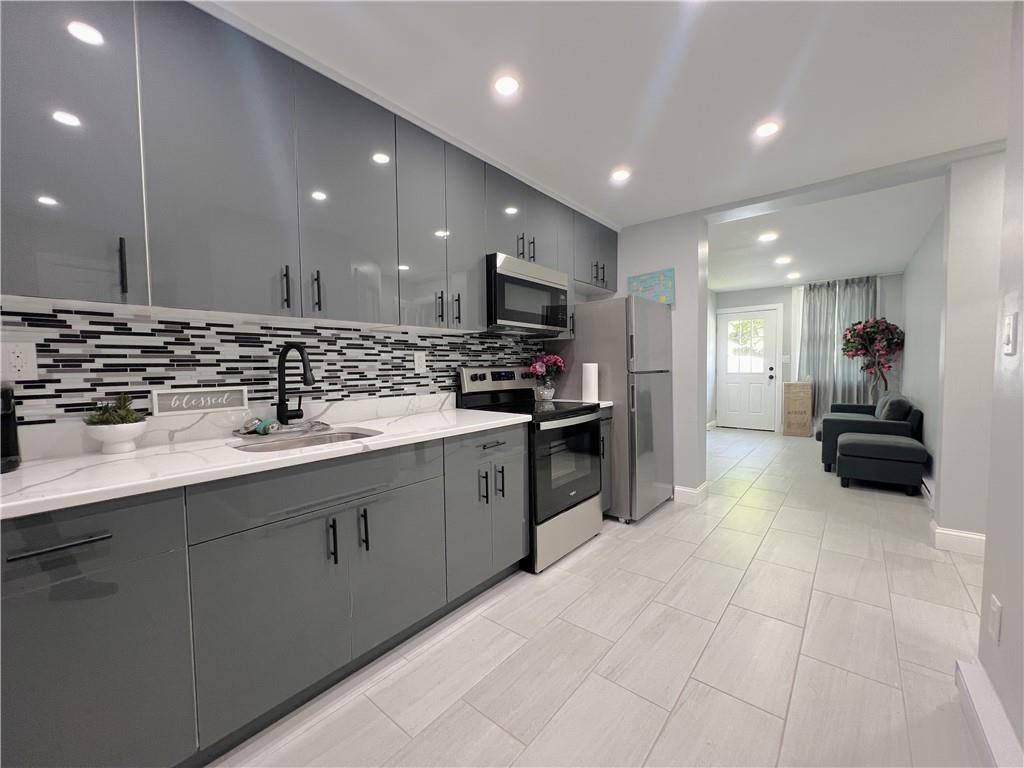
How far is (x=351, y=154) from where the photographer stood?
172cm

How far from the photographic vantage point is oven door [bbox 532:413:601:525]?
2215 mm

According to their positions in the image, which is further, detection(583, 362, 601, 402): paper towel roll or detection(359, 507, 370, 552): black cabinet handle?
detection(583, 362, 601, 402): paper towel roll

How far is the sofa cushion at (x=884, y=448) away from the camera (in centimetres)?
346

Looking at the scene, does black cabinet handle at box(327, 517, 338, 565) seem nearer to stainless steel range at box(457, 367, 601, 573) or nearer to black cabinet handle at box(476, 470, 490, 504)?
black cabinet handle at box(476, 470, 490, 504)

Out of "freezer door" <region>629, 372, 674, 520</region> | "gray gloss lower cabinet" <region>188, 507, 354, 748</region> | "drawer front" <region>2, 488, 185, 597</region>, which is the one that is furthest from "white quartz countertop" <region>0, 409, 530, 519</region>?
"freezer door" <region>629, 372, 674, 520</region>

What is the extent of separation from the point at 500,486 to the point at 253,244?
1495mm

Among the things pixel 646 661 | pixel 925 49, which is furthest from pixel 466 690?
pixel 925 49

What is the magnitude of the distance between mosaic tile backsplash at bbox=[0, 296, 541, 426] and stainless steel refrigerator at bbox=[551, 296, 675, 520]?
130 centimetres

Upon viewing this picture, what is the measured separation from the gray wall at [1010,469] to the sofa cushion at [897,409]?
3783mm

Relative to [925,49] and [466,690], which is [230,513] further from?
[925,49]

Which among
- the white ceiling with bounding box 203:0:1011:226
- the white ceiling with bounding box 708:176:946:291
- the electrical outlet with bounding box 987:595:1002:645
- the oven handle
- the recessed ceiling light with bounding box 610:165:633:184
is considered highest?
the white ceiling with bounding box 708:176:946:291

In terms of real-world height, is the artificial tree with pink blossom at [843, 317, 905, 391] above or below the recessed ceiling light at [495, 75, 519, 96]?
below

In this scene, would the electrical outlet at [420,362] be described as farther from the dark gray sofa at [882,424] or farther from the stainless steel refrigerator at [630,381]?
the dark gray sofa at [882,424]

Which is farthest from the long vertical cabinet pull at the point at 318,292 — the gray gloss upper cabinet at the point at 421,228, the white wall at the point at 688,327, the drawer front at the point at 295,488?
the white wall at the point at 688,327
